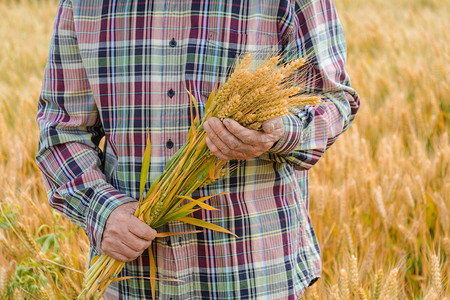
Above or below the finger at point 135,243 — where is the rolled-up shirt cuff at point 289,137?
above

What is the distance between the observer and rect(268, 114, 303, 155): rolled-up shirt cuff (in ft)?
3.89

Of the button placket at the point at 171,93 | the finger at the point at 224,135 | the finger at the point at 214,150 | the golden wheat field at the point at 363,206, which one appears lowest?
the golden wheat field at the point at 363,206

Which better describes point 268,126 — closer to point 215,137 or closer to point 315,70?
point 215,137

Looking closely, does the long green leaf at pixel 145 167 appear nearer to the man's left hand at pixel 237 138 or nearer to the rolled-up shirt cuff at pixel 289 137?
the man's left hand at pixel 237 138

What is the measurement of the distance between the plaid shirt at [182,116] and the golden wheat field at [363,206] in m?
0.29

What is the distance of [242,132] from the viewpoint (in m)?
1.08

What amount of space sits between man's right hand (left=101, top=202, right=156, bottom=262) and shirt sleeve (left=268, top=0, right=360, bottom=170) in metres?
0.36

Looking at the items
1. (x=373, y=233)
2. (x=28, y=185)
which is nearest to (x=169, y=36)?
(x=373, y=233)

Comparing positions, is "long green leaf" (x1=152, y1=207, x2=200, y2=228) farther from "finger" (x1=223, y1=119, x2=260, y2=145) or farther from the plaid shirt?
"finger" (x1=223, y1=119, x2=260, y2=145)

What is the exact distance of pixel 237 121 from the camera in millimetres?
1108

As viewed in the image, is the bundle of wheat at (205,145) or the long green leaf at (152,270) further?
the long green leaf at (152,270)

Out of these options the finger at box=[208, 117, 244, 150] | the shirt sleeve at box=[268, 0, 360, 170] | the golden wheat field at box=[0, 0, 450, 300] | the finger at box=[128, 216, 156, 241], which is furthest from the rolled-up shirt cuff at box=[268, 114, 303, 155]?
the golden wheat field at box=[0, 0, 450, 300]

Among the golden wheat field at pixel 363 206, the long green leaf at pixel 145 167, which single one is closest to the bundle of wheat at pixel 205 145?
the long green leaf at pixel 145 167

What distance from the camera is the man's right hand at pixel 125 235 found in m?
1.23
